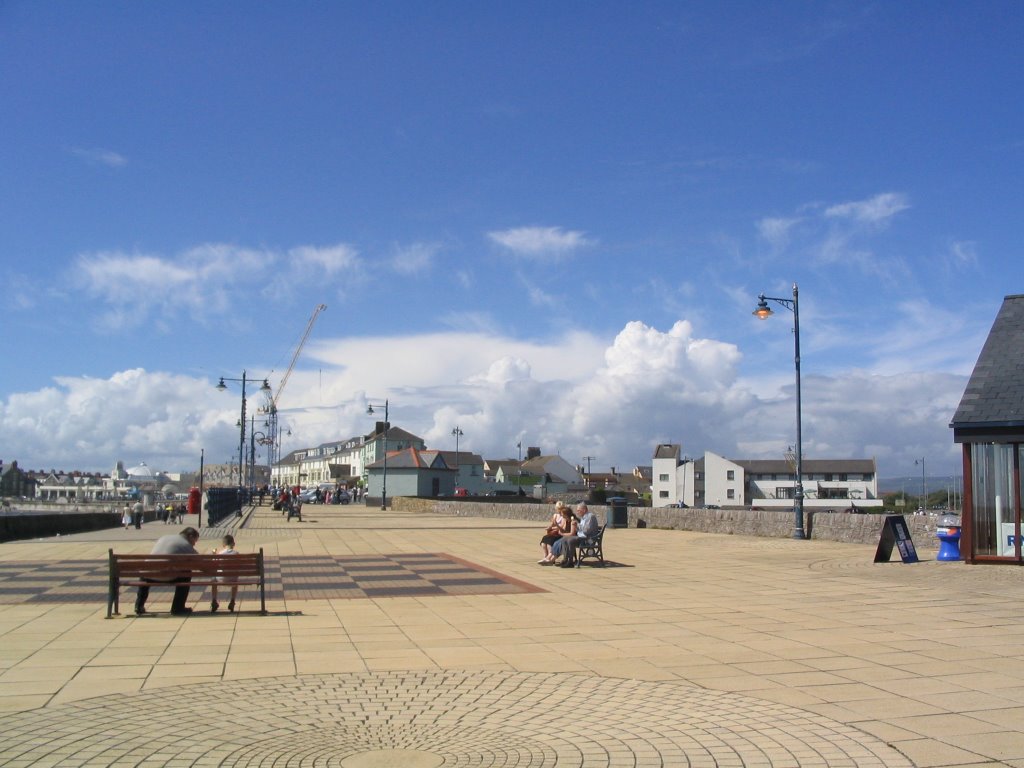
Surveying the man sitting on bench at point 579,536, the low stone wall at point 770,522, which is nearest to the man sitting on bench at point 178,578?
the man sitting on bench at point 579,536

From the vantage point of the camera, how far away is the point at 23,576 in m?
16.2

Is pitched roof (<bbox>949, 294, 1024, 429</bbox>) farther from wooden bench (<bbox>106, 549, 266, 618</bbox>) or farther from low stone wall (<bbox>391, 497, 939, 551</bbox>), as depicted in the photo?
wooden bench (<bbox>106, 549, 266, 618</bbox>)

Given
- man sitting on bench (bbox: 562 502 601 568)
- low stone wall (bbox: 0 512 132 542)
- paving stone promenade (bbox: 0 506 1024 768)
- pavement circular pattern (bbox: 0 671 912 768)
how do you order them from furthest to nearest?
low stone wall (bbox: 0 512 132 542), man sitting on bench (bbox: 562 502 601 568), paving stone promenade (bbox: 0 506 1024 768), pavement circular pattern (bbox: 0 671 912 768)

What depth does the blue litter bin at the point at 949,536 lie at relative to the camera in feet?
57.7

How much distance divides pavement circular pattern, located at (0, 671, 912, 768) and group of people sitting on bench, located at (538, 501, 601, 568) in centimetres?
983

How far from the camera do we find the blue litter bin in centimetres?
1759

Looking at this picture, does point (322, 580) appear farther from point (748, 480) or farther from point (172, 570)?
point (748, 480)

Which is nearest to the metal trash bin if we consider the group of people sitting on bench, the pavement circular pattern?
the group of people sitting on bench

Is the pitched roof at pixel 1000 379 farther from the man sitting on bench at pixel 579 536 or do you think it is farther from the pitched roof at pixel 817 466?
the pitched roof at pixel 817 466

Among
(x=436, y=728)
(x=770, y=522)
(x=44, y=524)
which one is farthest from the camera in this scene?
(x=44, y=524)

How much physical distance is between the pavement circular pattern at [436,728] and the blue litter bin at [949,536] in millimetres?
12074

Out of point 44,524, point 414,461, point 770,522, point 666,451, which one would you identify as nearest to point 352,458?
point 666,451

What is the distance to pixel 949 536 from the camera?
1764 centimetres

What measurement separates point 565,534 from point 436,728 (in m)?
11.8
